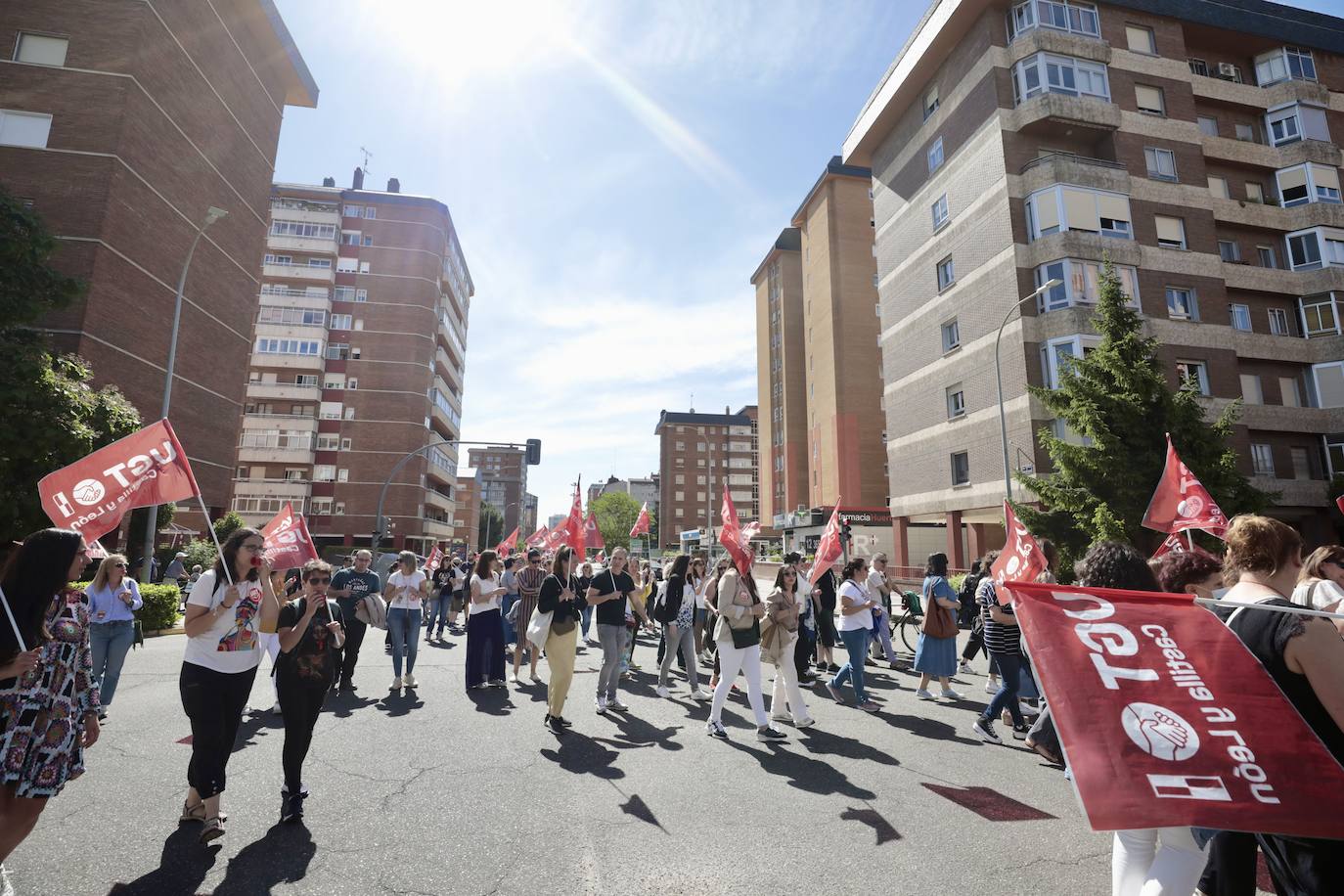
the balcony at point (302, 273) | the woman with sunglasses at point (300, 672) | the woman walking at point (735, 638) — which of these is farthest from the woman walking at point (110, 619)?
Answer: the balcony at point (302, 273)

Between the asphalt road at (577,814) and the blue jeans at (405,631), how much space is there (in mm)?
1588

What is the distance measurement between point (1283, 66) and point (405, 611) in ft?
133

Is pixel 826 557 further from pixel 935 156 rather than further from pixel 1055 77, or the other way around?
pixel 935 156

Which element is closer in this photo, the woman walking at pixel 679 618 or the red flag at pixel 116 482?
the red flag at pixel 116 482

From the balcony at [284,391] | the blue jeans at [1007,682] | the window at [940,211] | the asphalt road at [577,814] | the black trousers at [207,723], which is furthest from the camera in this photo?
the balcony at [284,391]

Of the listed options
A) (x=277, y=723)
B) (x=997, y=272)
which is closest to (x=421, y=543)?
(x=997, y=272)

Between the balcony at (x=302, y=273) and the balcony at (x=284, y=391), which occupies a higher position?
the balcony at (x=302, y=273)

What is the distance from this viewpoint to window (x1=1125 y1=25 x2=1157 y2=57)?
26484mm

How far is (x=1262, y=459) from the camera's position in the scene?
2553 cm

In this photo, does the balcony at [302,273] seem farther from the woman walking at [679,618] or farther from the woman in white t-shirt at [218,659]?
the woman in white t-shirt at [218,659]

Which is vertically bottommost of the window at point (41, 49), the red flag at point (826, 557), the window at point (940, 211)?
the red flag at point (826, 557)

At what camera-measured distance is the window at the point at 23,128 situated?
846 inches

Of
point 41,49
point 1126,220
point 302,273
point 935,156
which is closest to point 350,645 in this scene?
point 41,49

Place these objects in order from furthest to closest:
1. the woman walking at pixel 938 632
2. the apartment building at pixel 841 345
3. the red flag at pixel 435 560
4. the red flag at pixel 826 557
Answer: the apartment building at pixel 841 345 → the red flag at pixel 435 560 → the red flag at pixel 826 557 → the woman walking at pixel 938 632
